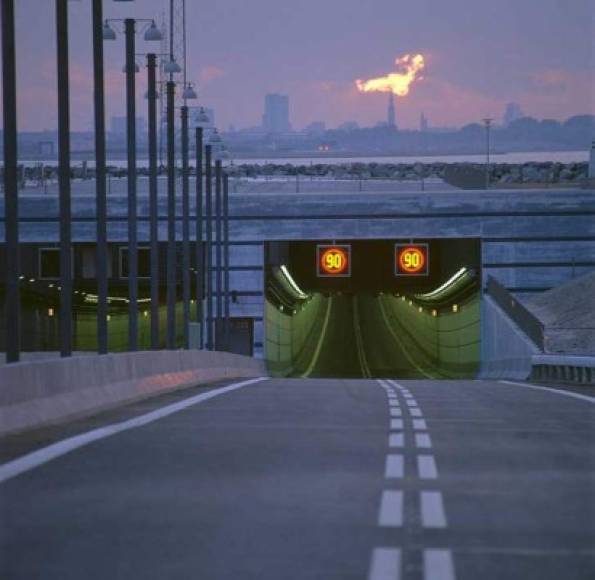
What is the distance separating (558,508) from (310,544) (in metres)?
2.19

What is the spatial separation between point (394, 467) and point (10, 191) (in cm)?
1177

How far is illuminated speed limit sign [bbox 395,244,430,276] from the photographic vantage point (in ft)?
289

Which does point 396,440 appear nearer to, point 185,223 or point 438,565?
point 438,565

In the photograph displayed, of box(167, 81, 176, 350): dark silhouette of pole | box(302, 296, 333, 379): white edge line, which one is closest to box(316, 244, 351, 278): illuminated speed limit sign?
box(302, 296, 333, 379): white edge line

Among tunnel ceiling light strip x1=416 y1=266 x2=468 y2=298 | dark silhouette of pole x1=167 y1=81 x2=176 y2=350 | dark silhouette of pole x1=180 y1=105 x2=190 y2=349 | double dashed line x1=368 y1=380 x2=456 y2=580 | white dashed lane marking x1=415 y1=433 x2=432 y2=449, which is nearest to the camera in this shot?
double dashed line x1=368 y1=380 x2=456 y2=580

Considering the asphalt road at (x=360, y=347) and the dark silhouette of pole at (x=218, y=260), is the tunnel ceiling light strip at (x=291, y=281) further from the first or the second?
the dark silhouette of pole at (x=218, y=260)

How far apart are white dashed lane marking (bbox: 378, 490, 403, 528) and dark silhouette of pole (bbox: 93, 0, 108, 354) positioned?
75.0 feet

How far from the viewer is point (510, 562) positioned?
29.0ft

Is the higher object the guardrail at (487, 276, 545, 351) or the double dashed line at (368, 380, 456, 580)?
the double dashed line at (368, 380, 456, 580)

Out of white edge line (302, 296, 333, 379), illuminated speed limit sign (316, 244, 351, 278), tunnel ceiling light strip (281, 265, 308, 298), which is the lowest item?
white edge line (302, 296, 333, 379)

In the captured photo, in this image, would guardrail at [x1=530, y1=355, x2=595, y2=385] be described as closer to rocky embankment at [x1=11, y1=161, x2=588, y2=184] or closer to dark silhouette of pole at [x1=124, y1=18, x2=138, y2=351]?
dark silhouette of pole at [x1=124, y1=18, x2=138, y2=351]

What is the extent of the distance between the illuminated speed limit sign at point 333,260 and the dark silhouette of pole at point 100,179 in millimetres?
48962

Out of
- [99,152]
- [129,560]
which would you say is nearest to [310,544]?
[129,560]

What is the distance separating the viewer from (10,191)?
23984 millimetres
